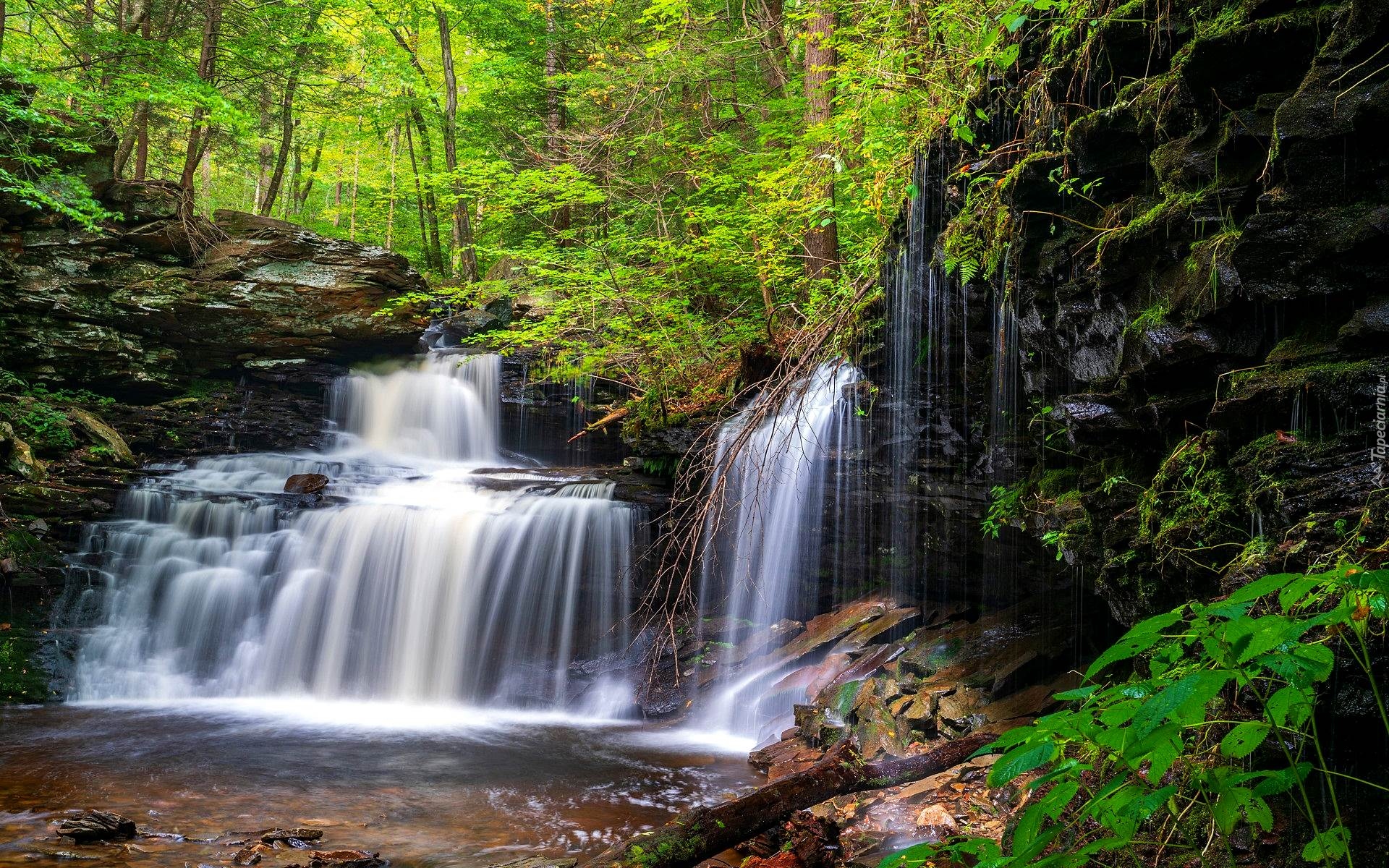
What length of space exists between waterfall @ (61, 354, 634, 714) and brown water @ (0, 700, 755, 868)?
0.63m

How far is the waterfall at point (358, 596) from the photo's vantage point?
30.9ft

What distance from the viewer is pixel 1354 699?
8.03 feet

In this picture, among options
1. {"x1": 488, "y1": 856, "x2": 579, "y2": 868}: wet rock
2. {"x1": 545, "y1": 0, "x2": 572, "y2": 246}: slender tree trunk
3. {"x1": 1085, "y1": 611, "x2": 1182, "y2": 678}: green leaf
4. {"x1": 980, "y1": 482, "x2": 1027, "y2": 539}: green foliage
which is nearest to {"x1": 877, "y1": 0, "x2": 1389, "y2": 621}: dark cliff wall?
{"x1": 980, "y1": 482, "x2": 1027, "y2": 539}: green foliage

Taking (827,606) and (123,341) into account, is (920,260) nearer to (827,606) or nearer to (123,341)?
(827,606)

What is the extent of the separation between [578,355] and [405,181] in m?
13.8

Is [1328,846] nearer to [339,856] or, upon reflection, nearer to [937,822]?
[937,822]

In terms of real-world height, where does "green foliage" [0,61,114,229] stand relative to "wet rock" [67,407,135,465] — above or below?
above

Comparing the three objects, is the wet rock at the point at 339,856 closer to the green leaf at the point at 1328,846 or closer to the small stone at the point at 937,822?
the small stone at the point at 937,822

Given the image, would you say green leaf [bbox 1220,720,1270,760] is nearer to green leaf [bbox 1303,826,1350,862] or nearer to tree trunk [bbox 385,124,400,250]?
green leaf [bbox 1303,826,1350,862]

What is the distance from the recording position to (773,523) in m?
8.34

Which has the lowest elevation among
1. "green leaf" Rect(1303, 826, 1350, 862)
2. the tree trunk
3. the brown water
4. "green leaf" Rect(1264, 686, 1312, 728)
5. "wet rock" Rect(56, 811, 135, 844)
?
the brown water

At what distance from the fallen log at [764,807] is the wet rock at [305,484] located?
8.81 m

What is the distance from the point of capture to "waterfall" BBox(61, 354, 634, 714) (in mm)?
9414

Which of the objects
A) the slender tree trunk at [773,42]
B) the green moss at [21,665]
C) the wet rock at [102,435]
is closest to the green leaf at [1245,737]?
the slender tree trunk at [773,42]
